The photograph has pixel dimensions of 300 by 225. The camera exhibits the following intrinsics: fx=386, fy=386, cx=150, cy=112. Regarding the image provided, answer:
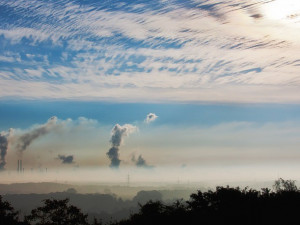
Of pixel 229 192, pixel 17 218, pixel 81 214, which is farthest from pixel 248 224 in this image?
pixel 17 218

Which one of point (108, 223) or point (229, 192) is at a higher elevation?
point (229, 192)

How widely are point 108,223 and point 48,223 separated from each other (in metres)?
25.5

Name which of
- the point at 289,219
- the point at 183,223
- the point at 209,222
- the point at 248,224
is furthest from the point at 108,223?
the point at 289,219

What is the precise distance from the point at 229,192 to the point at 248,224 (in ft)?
72.6

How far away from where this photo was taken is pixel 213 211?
8594 cm

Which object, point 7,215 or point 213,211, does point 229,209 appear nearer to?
point 213,211

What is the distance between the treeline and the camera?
72625mm

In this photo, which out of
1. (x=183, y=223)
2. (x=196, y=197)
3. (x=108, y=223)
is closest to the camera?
(x=183, y=223)

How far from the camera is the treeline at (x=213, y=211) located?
72.6m

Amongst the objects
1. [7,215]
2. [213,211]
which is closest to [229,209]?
[213,211]

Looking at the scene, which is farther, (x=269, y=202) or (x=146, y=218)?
(x=146, y=218)

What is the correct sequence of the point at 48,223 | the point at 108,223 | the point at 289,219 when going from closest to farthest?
1. the point at 289,219
2. the point at 108,223
3. the point at 48,223

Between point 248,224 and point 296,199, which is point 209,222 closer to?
point 248,224

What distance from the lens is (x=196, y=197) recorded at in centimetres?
9575
